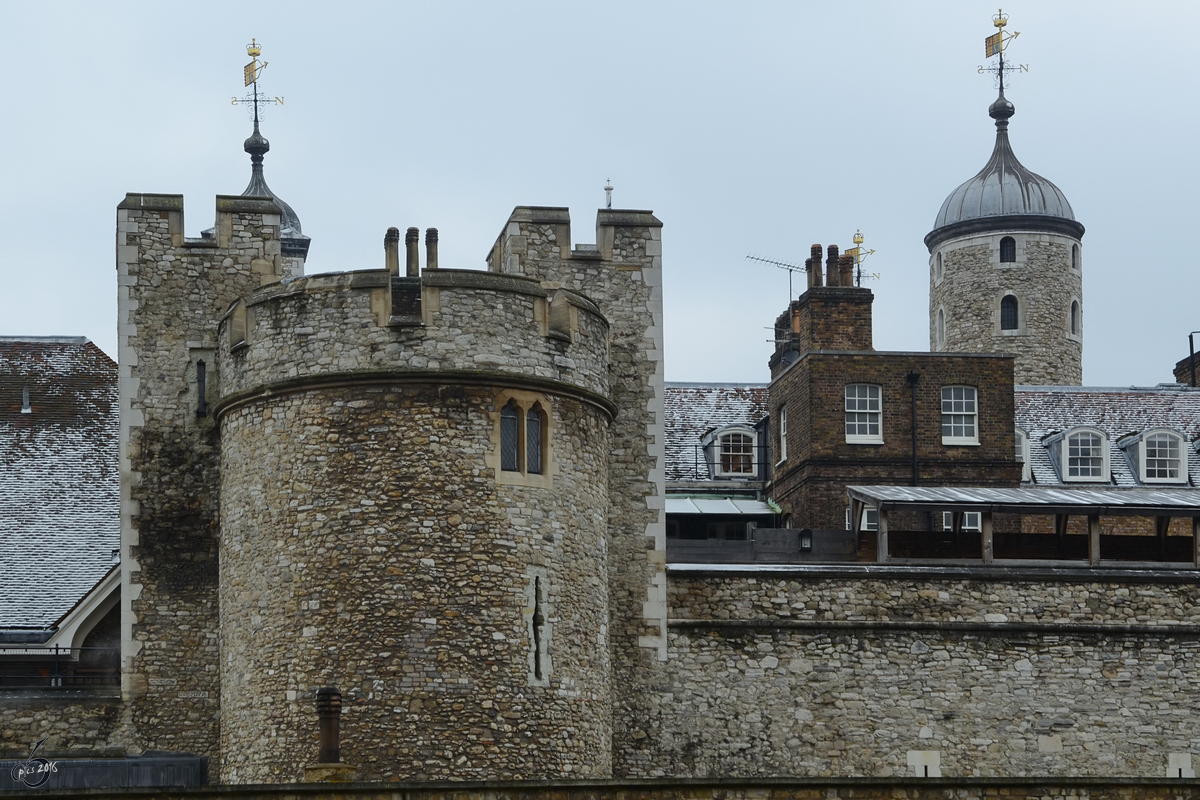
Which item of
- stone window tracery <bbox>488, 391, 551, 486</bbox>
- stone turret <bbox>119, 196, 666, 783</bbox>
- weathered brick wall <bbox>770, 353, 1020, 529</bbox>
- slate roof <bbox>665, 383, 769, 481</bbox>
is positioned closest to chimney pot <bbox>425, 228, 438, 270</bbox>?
stone turret <bbox>119, 196, 666, 783</bbox>

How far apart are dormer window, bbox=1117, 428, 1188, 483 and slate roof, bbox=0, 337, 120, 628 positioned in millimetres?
21255

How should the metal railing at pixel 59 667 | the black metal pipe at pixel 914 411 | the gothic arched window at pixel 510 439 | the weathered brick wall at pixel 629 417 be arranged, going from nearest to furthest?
1. the gothic arched window at pixel 510 439
2. the weathered brick wall at pixel 629 417
3. the metal railing at pixel 59 667
4. the black metal pipe at pixel 914 411

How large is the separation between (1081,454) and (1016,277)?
8653 mm

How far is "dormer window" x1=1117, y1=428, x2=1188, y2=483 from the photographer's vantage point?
45562mm

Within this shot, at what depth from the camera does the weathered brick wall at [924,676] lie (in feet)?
98.7

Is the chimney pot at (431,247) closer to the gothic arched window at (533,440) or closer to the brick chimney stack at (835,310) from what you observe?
the gothic arched window at (533,440)

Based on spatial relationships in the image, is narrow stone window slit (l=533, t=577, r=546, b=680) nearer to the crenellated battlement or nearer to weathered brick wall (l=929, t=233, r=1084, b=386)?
the crenellated battlement

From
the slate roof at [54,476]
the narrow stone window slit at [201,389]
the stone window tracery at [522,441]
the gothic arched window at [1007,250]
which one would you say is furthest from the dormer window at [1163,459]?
the narrow stone window slit at [201,389]

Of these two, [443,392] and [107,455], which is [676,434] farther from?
[443,392]

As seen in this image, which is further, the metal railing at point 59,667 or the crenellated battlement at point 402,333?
the metal railing at point 59,667

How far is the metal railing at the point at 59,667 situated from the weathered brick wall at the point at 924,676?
24.6ft

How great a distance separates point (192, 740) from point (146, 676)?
1.04 m

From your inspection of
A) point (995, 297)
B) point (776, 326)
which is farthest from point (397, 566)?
point (995, 297)

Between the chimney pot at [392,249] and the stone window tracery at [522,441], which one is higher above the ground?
the chimney pot at [392,249]
